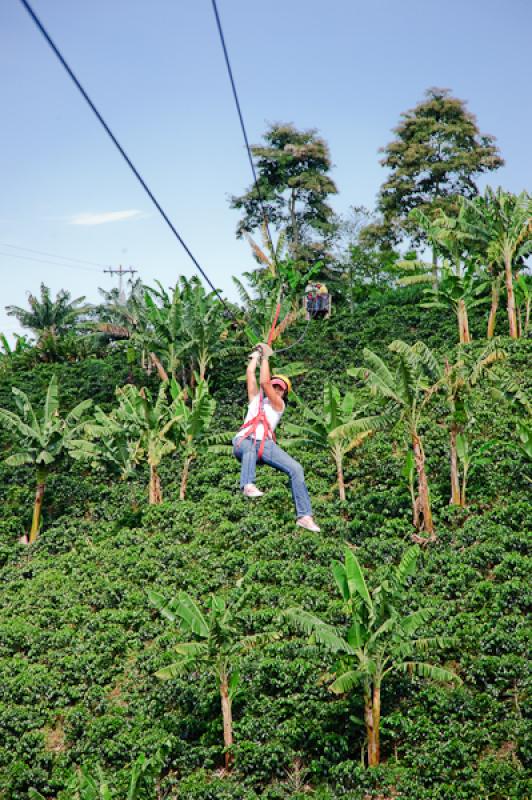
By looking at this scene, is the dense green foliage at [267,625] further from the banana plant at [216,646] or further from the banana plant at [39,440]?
the banana plant at [39,440]

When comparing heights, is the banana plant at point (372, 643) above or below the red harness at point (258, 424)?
below

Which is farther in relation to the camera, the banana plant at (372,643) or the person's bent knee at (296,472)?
the person's bent knee at (296,472)

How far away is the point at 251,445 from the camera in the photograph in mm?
9898

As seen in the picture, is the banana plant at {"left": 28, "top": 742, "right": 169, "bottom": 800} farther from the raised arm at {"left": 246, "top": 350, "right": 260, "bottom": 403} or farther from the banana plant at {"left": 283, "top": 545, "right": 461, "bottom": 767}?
the raised arm at {"left": 246, "top": 350, "right": 260, "bottom": 403}

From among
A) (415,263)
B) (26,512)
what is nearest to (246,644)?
(26,512)

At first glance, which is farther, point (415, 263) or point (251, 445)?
point (415, 263)

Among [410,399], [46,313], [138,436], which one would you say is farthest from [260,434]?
[46,313]

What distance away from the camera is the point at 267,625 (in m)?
11.4

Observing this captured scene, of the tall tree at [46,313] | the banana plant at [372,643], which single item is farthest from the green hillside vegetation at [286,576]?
the tall tree at [46,313]

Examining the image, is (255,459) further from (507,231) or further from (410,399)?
(507,231)

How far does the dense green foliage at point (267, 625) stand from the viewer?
30.4 ft

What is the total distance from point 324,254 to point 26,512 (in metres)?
19.9

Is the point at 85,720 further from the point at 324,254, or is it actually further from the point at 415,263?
the point at 324,254

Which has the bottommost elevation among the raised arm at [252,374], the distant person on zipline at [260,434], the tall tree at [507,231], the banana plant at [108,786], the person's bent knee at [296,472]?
the banana plant at [108,786]
